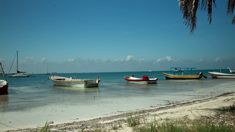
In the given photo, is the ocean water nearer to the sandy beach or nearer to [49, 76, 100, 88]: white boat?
the sandy beach

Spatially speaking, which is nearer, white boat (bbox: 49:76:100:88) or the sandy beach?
the sandy beach

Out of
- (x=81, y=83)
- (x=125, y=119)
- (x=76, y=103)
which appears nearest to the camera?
(x=125, y=119)

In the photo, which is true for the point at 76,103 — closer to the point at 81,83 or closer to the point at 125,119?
the point at 125,119

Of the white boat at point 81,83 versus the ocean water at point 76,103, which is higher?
the white boat at point 81,83

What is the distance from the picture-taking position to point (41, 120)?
1386 cm

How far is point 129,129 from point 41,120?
268 inches

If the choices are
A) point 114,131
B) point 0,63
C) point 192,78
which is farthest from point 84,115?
point 192,78

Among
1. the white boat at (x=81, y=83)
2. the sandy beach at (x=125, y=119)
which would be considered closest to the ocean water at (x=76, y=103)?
the sandy beach at (x=125, y=119)

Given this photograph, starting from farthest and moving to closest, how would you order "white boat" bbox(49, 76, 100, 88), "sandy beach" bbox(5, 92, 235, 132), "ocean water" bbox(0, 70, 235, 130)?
"white boat" bbox(49, 76, 100, 88)
"ocean water" bbox(0, 70, 235, 130)
"sandy beach" bbox(5, 92, 235, 132)

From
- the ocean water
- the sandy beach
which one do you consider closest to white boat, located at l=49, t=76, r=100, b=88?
the ocean water

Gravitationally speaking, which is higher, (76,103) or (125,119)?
(125,119)

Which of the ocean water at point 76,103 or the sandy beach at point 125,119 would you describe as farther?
the ocean water at point 76,103

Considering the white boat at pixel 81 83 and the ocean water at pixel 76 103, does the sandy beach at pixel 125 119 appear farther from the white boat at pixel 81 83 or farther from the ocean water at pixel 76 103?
the white boat at pixel 81 83

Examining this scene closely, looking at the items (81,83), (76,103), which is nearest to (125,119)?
(76,103)
